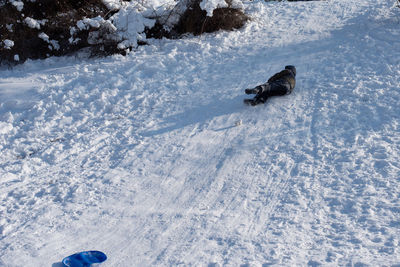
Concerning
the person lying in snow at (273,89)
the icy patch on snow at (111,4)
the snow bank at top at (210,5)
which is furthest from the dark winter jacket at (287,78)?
the icy patch on snow at (111,4)

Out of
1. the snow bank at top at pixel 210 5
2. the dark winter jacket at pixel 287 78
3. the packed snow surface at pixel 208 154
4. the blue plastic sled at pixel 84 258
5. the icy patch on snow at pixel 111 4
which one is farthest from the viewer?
the icy patch on snow at pixel 111 4

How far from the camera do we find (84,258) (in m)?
3.95

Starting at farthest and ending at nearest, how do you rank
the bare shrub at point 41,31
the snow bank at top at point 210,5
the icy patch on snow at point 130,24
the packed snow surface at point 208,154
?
the snow bank at top at point 210,5, the icy patch on snow at point 130,24, the bare shrub at point 41,31, the packed snow surface at point 208,154

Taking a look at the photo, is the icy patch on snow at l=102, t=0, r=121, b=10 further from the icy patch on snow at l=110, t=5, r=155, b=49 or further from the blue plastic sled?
the blue plastic sled

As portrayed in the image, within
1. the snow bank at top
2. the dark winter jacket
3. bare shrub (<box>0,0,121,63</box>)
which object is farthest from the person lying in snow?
bare shrub (<box>0,0,121,63</box>)

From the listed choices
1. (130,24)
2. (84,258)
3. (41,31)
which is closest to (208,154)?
(84,258)

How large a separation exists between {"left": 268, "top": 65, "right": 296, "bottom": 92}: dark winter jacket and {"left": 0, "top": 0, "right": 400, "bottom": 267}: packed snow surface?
0.22m

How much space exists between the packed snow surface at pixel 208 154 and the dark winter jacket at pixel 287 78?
0.22 metres

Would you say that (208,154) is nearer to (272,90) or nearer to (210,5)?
(272,90)

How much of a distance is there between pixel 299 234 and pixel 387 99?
3.20m

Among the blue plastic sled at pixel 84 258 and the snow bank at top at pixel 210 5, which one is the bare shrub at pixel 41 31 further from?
the blue plastic sled at pixel 84 258

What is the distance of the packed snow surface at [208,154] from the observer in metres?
4.17

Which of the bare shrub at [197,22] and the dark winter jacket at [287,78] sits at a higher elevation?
the bare shrub at [197,22]

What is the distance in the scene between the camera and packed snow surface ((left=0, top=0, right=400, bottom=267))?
4172 mm
